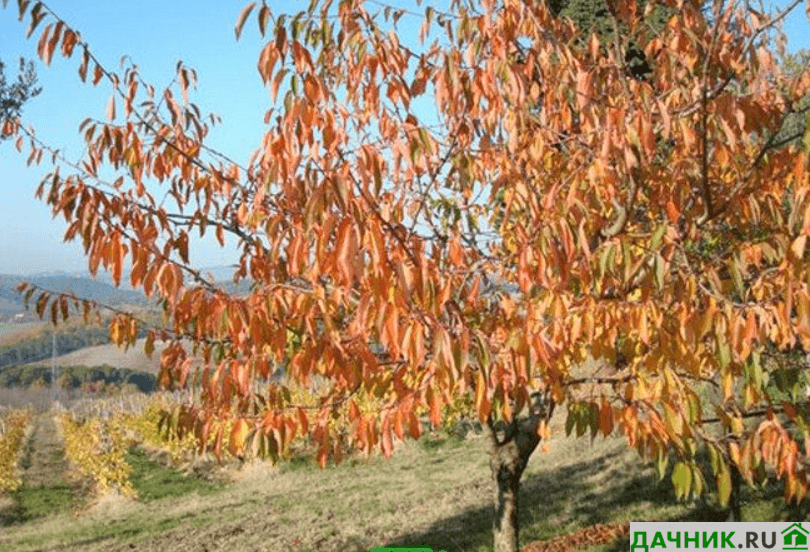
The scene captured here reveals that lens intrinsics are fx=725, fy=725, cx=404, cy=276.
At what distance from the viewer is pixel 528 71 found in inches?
174

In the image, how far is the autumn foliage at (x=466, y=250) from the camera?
3080 millimetres

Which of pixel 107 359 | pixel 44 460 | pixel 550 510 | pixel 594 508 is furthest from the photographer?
pixel 107 359

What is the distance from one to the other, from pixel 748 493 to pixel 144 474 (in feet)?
77.1

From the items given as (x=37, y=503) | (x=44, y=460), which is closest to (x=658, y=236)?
(x=37, y=503)

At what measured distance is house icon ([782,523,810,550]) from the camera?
633cm

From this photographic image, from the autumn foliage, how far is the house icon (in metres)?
2.57

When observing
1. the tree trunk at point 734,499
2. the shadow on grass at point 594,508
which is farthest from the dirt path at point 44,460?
the tree trunk at point 734,499

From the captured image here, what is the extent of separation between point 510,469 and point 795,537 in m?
2.62

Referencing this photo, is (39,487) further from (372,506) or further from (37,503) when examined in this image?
(372,506)

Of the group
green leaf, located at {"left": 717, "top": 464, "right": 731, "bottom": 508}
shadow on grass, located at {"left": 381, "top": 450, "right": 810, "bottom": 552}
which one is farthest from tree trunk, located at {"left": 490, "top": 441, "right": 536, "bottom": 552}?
green leaf, located at {"left": 717, "top": 464, "right": 731, "bottom": 508}

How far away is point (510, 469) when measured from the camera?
6539 mm

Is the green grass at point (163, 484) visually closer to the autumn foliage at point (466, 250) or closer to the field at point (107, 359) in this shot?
the autumn foliage at point (466, 250)

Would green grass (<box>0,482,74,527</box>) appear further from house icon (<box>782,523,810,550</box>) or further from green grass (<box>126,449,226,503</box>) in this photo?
house icon (<box>782,523,810,550</box>)

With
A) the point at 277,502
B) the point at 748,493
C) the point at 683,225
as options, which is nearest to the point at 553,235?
the point at 683,225
